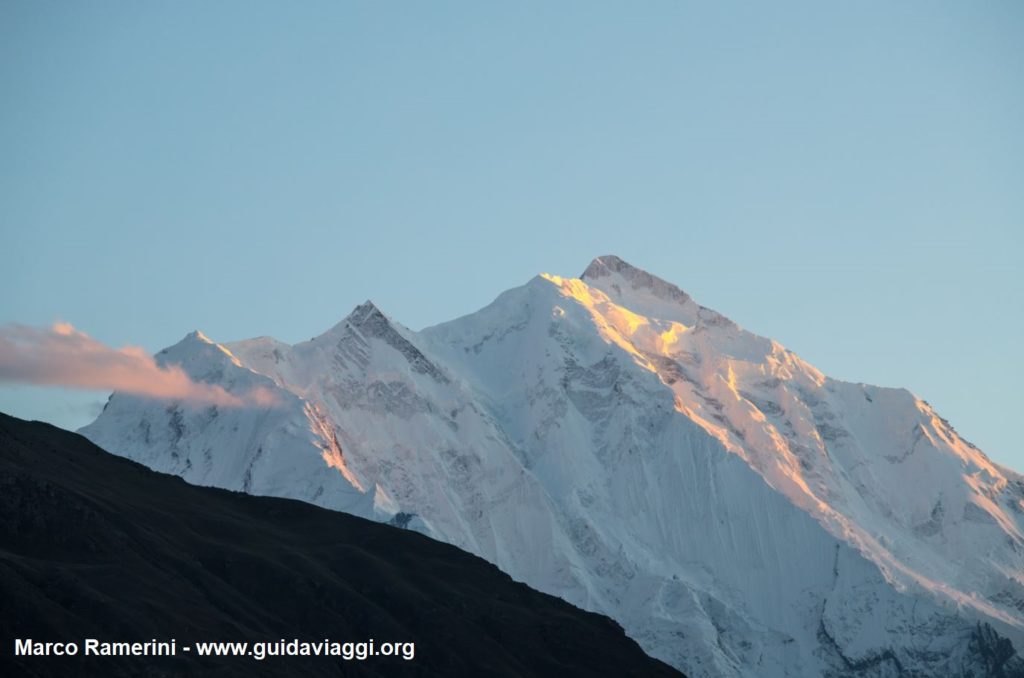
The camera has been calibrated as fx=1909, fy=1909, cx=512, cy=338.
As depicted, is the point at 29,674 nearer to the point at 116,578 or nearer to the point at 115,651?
the point at 115,651

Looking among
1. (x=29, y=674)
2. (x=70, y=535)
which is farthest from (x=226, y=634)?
(x=29, y=674)

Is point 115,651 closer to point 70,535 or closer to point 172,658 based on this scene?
point 172,658

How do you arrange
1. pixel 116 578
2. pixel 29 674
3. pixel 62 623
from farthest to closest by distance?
1. pixel 116 578
2. pixel 62 623
3. pixel 29 674

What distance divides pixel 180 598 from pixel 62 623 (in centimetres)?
2480

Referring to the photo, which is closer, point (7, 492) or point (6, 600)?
point (6, 600)

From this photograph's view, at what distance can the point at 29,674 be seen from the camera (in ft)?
533

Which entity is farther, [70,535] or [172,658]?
[70,535]

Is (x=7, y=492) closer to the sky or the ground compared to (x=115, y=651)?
closer to the sky

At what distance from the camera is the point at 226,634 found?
19525 centimetres

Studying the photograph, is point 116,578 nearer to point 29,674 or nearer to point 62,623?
point 62,623

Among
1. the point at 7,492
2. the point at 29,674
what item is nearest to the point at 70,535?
the point at 7,492

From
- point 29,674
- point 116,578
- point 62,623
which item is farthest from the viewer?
point 116,578

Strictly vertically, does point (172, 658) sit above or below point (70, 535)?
below

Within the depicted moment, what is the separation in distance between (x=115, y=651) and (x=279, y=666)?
23.6 meters
